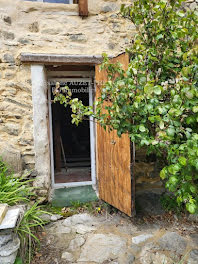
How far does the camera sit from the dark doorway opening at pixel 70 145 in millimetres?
4484

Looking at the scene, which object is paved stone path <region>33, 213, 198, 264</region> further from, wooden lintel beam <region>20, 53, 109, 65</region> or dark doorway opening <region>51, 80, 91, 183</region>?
wooden lintel beam <region>20, 53, 109, 65</region>

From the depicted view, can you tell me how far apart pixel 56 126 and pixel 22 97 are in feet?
5.51

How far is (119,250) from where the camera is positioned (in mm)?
2268

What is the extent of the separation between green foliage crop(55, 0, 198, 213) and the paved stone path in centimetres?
96

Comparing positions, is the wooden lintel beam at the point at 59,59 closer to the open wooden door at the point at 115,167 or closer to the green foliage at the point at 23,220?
the open wooden door at the point at 115,167

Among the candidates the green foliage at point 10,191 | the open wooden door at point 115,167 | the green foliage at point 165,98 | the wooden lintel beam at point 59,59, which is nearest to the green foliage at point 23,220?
the green foliage at point 10,191

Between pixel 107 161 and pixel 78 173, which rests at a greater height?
pixel 107 161

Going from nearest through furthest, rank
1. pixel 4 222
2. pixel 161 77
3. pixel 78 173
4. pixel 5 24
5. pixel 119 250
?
pixel 4 222 → pixel 161 77 → pixel 119 250 → pixel 5 24 → pixel 78 173

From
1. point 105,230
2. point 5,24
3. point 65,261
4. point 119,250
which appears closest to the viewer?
point 65,261

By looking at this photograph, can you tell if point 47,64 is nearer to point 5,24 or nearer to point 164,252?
point 5,24

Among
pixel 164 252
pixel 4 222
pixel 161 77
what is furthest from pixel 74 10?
pixel 164 252

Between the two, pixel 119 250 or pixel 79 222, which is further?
pixel 79 222

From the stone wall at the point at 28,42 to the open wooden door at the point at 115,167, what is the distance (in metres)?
0.72

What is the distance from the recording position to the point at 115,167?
288cm
